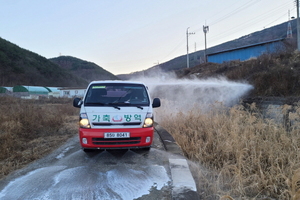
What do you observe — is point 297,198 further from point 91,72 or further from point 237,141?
point 91,72

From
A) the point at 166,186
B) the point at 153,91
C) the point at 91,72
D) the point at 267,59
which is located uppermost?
the point at 91,72

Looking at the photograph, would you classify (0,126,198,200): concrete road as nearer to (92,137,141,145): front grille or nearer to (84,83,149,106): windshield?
(92,137,141,145): front grille

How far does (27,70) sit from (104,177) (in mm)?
63590

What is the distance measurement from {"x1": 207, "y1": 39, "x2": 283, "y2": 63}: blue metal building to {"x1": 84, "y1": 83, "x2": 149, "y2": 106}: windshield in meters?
22.1

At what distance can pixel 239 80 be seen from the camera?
15.5m

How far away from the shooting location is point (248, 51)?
93.1 ft

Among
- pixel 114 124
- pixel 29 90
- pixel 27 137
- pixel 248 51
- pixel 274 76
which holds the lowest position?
pixel 27 137

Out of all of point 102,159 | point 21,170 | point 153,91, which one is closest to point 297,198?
point 102,159

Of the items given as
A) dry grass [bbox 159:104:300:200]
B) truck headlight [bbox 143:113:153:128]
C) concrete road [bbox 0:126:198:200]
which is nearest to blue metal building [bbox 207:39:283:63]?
dry grass [bbox 159:104:300:200]

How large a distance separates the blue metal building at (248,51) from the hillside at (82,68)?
81.9m

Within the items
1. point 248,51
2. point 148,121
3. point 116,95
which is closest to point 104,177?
point 148,121

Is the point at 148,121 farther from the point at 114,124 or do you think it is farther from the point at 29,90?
the point at 29,90

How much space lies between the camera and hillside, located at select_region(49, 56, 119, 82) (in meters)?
108

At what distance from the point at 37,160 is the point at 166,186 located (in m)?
3.23
